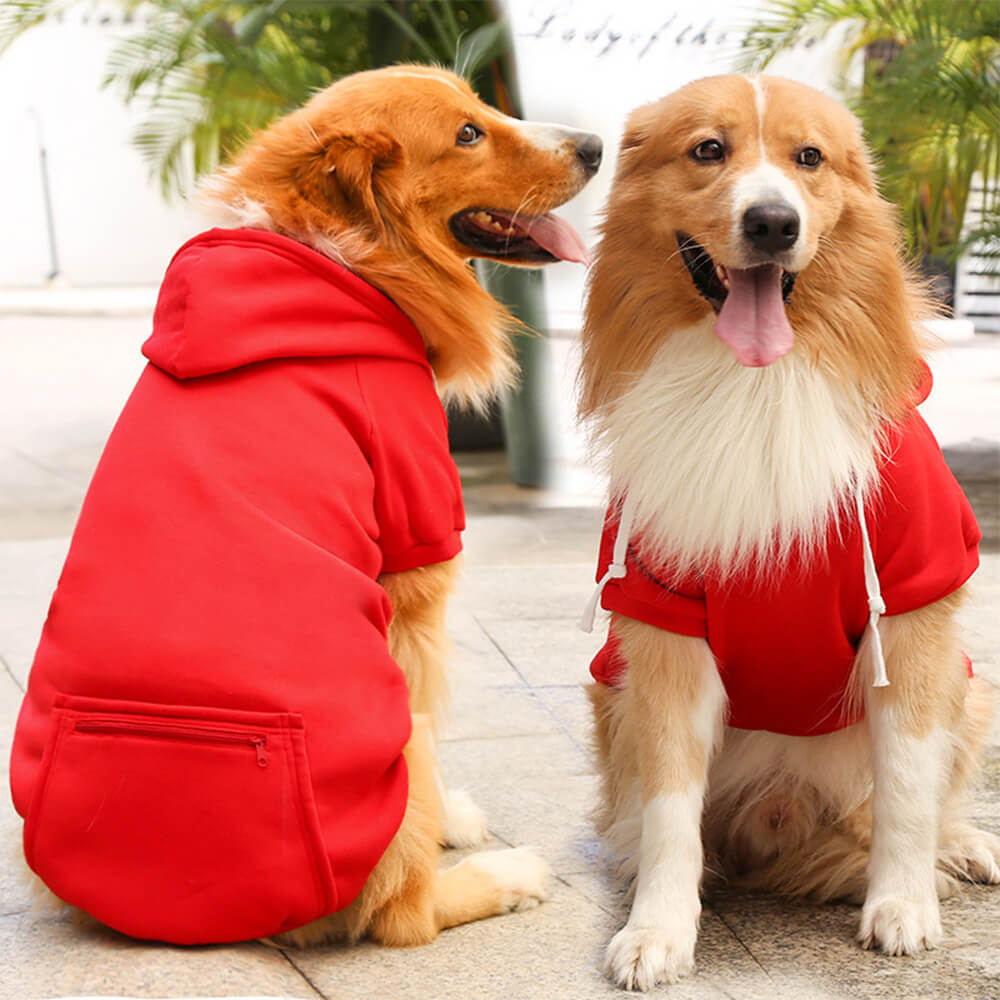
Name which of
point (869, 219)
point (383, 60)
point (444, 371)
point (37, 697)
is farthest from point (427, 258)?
point (383, 60)

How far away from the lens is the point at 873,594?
2189 millimetres

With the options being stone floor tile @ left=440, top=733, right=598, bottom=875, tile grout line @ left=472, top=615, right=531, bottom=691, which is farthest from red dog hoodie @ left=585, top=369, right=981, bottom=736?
tile grout line @ left=472, top=615, right=531, bottom=691

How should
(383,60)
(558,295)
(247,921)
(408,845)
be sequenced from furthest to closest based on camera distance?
(383,60) < (558,295) < (408,845) < (247,921)

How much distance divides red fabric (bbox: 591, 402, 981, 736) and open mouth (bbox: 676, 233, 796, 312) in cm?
41

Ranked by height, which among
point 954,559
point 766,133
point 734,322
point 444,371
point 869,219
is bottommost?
point 954,559

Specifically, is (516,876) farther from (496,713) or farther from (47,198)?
(47,198)

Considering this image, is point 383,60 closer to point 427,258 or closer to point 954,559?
point 427,258

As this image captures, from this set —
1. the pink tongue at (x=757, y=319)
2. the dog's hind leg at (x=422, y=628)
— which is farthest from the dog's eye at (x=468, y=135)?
the dog's hind leg at (x=422, y=628)

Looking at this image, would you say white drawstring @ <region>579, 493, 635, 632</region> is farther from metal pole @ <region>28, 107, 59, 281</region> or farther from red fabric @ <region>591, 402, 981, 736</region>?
metal pole @ <region>28, 107, 59, 281</region>

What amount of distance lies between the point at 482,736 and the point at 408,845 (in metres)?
1.26

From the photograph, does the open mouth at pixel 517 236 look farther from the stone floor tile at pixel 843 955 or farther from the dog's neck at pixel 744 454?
the stone floor tile at pixel 843 955

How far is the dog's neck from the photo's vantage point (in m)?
2.21

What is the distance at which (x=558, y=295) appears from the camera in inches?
286

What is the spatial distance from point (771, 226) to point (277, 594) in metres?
1.00
